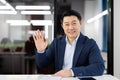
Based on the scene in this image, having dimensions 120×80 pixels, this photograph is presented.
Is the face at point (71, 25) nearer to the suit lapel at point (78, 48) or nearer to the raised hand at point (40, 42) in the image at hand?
the suit lapel at point (78, 48)

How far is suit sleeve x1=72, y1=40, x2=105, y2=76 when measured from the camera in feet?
6.02

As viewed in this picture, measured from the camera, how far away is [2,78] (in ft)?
5.57

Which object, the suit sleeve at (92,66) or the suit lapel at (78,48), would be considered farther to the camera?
the suit lapel at (78,48)

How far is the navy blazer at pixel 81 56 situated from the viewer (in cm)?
192

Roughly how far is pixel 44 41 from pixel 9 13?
2622mm

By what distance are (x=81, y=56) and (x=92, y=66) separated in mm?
166

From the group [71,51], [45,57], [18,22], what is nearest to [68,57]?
[71,51]

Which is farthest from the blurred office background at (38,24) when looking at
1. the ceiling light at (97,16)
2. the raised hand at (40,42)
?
the raised hand at (40,42)

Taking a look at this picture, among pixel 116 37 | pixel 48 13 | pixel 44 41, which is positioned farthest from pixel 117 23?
pixel 44 41

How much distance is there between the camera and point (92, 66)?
1917mm

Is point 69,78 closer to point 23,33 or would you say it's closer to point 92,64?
A: point 92,64

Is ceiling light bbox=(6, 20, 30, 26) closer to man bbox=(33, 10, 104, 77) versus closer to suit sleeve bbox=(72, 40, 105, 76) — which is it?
man bbox=(33, 10, 104, 77)

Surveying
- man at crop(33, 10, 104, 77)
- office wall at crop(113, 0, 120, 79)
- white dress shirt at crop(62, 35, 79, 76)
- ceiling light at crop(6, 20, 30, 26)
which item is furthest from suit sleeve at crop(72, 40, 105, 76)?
ceiling light at crop(6, 20, 30, 26)

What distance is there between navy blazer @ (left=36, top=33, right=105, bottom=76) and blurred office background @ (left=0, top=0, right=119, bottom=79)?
7.84 feet
